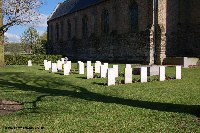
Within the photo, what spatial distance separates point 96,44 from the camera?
149 feet

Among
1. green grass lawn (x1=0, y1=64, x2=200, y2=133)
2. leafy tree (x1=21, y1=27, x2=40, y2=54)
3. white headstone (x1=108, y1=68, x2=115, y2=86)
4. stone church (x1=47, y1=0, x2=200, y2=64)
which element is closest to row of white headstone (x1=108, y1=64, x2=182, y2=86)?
white headstone (x1=108, y1=68, x2=115, y2=86)

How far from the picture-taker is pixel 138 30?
3641 cm

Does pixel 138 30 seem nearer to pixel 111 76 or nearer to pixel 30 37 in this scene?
pixel 111 76

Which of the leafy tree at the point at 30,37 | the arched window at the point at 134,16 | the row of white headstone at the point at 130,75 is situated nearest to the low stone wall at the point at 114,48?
the arched window at the point at 134,16

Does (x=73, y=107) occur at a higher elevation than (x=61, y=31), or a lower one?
lower

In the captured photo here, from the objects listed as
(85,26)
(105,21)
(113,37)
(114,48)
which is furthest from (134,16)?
(85,26)

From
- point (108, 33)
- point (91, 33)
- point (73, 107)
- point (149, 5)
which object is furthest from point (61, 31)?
point (73, 107)

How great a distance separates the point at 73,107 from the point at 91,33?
39.2 m

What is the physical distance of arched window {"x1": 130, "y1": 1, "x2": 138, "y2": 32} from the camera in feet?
122

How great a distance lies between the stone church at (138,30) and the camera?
32656 millimetres

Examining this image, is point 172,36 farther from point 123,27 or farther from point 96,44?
point 96,44

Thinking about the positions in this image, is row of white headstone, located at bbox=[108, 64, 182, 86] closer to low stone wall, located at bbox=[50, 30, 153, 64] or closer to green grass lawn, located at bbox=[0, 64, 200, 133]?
green grass lawn, located at bbox=[0, 64, 200, 133]

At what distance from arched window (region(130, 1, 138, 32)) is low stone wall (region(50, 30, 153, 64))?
120 centimetres

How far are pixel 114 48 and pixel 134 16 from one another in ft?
17.7
